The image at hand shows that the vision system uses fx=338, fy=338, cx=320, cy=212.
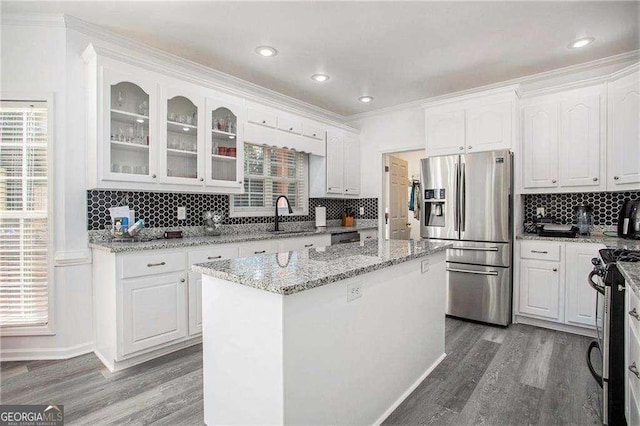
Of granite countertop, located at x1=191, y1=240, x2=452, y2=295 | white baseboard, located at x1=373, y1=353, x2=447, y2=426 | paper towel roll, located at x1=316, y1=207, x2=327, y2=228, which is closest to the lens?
granite countertop, located at x1=191, y1=240, x2=452, y2=295

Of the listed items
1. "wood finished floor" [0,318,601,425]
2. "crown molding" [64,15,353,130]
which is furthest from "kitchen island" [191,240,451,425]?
"crown molding" [64,15,353,130]

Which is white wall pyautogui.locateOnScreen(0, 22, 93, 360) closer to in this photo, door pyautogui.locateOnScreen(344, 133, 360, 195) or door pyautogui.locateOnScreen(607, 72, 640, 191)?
door pyautogui.locateOnScreen(344, 133, 360, 195)

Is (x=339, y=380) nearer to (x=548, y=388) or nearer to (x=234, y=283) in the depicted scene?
(x=234, y=283)

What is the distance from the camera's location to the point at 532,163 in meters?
3.58

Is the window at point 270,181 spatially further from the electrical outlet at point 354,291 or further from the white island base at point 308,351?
the electrical outlet at point 354,291

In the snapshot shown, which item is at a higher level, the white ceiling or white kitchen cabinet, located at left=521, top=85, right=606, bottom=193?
the white ceiling

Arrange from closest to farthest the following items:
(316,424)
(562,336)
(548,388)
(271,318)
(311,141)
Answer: (271,318)
(316,424)
(548,388)
(562,336)
(311,141)

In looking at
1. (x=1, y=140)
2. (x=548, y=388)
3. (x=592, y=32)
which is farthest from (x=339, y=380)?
(x=592, y=32)

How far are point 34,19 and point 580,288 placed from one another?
17.0ft

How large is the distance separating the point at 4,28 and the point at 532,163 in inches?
192

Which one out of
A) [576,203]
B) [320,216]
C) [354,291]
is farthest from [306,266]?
[576,203]

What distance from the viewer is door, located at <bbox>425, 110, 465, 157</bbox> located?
380cm

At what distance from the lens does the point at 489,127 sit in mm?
3611

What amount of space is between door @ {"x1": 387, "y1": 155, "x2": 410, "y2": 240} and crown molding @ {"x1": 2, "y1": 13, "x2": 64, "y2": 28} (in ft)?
13.5
